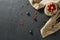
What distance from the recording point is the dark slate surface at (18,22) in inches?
40.9

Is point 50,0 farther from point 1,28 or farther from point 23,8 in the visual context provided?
point 1,28

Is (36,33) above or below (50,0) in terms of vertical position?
below

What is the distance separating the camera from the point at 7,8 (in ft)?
3.93

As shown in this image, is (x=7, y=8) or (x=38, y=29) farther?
(x=7, y=8)

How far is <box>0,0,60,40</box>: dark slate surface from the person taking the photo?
104 cm

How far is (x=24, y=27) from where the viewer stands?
107 centimetres

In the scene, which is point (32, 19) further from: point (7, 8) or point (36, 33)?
point (7, 8)

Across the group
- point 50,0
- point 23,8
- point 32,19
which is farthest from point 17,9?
point 50,0

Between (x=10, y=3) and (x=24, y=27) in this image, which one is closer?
(x=24, y=27)

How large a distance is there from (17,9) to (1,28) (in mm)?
191

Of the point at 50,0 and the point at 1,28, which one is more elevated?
the point at 50,0

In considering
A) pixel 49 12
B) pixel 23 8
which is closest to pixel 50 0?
pixel 49 12

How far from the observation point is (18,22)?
3.63ft

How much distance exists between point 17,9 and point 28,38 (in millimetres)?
268
